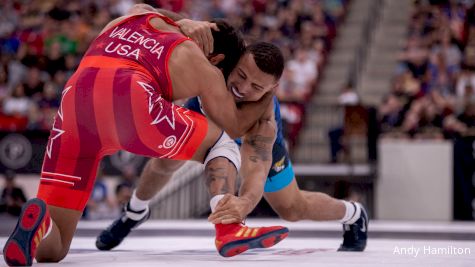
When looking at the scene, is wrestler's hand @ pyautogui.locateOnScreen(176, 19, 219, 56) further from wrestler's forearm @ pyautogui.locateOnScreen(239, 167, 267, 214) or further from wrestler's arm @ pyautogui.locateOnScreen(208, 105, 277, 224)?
wrestler's forearm @ pyautogui.locateOnScreen(239, 167, 267, 214)

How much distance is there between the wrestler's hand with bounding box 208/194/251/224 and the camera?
3.09 m

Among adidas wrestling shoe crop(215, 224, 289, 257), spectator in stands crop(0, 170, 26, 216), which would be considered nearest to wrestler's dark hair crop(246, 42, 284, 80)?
adidas wrestling shoe crop(215, 224, 289, 257)

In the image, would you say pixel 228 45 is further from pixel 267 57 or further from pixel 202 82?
pixel 202 82

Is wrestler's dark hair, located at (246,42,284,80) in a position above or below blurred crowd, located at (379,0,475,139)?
above

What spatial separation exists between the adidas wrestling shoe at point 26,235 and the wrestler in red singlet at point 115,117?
1.07 feet

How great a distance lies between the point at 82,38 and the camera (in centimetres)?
1148

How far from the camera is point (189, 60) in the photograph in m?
3.19

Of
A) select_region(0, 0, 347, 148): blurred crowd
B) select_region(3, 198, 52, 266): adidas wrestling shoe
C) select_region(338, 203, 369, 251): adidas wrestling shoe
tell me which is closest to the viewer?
select_region(3, 198, 52, 266): adidas wrestling shoe

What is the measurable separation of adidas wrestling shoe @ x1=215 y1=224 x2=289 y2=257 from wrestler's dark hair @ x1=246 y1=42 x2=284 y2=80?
2.35 ft

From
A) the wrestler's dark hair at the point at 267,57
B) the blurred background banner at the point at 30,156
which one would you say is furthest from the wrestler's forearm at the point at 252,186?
the blurred background banner at the point at 30,156

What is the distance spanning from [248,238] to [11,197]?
5681 millimetres

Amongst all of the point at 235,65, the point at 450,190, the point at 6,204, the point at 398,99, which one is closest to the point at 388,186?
the point at 450,190

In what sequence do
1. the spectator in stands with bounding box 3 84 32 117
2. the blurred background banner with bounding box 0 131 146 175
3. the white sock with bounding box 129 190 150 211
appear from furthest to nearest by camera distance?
1. the spectator in stands with bounding box 3 84 32 117
2. the blurred background banner with bounding box 0 131 146 175
3. the white sock with bounding box 129 190 150 211

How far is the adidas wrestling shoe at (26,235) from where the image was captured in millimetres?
2826
